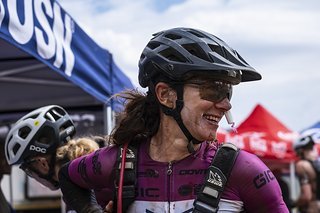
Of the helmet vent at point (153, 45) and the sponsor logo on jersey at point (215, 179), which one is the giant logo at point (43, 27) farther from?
the sponsor logo on jersey at point (215, 179)

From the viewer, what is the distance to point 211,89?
237 centimetres

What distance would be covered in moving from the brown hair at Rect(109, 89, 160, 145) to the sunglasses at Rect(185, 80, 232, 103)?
9.9 inches

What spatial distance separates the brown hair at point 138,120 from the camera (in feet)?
8.47

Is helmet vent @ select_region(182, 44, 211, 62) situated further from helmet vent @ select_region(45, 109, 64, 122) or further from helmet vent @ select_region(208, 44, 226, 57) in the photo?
helmet vent @ select_region(45, 109, 64, 122)

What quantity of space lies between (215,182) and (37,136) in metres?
2.15

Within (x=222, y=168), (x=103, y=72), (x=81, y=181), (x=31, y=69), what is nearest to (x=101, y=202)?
(x=81, y=181)

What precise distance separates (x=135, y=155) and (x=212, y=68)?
460 mm

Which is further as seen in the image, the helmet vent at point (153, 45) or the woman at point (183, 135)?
the helmet vent at point (153, 45)

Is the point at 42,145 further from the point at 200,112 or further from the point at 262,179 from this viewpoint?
the point at 262,179

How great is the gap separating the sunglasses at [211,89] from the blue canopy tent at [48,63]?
43.6 inches

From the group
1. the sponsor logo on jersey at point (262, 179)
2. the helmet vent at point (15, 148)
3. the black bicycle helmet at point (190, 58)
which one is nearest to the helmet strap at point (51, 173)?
the helmet vent at point (15, 148)

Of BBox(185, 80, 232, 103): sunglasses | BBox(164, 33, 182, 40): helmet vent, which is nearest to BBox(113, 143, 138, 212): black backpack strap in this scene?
BBox(185, 80, 232, 103): sunglasses

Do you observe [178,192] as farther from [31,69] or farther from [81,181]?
[31,69]

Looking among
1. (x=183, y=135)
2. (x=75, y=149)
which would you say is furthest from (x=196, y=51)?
(x=75, y=149)
